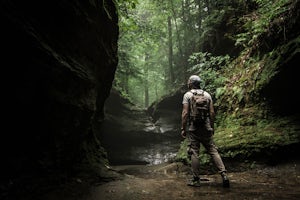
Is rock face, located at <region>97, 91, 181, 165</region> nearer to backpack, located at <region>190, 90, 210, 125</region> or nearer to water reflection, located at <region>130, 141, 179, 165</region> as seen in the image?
water reflection, located at <region>130, 141, 179, 165</region>

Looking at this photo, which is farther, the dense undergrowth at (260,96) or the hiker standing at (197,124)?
the dense undergrowth at (260,96)

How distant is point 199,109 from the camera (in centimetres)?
634

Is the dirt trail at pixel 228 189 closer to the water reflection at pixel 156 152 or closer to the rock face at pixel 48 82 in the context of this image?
the rock face at pixel 48 82

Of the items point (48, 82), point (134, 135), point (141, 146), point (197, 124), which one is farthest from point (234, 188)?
point (134, 135)

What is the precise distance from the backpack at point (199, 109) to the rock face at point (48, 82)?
2731 mm

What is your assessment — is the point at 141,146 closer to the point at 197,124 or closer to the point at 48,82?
the point at 197,124

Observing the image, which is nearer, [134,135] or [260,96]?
[260,96]

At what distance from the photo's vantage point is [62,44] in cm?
576

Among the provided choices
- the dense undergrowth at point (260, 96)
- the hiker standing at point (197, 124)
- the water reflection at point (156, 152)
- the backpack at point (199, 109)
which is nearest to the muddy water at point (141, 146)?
the water reflection at point (156, 152)

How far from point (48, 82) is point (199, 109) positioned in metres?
3.46

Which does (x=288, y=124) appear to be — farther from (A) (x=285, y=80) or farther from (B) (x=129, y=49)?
(B) (x=129, y=49)

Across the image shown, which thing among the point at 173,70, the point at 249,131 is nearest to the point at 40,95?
the point at 249,131

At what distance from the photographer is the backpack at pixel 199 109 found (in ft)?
20.8

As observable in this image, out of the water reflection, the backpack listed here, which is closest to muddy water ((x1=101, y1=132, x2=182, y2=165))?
the water reflection
